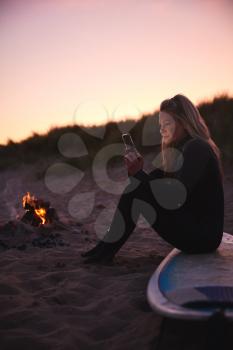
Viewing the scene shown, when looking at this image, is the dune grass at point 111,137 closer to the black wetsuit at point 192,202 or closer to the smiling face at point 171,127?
the smiling face at point 171,127

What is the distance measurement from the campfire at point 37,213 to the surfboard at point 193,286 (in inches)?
123

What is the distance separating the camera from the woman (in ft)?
9.66

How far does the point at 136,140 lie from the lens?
464 inches

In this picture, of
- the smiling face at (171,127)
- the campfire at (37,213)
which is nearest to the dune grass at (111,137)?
the campfire at (37,213)

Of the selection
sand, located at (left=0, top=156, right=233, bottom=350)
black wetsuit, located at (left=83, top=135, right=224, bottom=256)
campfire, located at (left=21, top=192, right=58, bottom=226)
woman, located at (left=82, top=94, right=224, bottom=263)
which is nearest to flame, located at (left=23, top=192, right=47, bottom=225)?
campfire, located at (left=21, top=192, right=58, bottom=226)

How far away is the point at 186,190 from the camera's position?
3002 mm

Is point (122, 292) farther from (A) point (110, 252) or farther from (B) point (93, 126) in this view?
(B) point (93, 126)

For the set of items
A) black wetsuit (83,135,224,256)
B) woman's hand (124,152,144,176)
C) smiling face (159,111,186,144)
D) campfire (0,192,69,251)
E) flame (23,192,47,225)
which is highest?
smiling face (159,111,186,144)

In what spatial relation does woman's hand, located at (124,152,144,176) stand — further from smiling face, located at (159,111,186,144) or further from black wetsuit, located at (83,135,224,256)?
smiling face, located at (159,111,186,144)

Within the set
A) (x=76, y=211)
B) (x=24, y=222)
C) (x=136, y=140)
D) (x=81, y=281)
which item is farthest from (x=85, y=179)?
(x=81, y=281)

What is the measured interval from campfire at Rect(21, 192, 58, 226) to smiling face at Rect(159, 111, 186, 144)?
313cm

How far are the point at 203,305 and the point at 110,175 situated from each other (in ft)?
28.7

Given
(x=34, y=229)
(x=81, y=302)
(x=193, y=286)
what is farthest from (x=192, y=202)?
(x=34, y=229)

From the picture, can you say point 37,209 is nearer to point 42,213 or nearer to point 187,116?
point 42,213
